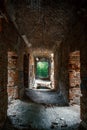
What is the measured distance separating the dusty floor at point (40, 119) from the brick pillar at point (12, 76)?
1.67ft

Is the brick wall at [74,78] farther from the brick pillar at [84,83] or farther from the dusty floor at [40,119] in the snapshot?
the brick pillar at [84,83]

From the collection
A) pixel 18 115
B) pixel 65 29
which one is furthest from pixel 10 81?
pixel 65 29

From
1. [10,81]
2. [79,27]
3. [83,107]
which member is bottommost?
[83,107]

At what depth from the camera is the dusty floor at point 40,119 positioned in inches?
145

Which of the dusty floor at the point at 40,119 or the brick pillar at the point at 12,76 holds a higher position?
the brick pillar at the point at 12,76

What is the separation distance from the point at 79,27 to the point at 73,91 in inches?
89.8

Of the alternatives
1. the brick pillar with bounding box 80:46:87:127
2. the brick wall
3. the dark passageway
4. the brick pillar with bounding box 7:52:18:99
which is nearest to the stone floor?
the brick wall

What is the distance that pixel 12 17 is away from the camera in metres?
4.02

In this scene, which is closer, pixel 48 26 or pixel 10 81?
pixel 48 26

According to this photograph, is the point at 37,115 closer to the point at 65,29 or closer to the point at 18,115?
the point at 18,115

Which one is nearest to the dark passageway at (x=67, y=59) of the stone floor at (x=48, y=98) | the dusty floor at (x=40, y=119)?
the dusty floor at (x=40, y=119)

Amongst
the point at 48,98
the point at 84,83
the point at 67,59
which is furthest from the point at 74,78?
the point at 84,83

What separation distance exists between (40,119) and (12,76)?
6.21ft

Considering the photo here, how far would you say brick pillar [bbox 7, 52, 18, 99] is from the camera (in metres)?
5.44
